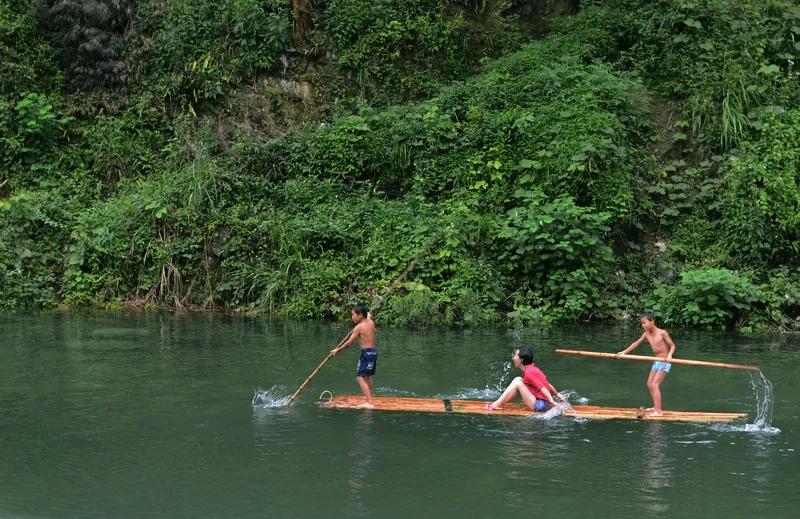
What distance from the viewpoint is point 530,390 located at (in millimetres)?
11133

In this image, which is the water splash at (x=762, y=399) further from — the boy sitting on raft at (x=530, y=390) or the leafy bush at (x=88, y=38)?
the leafy bush at (x=88, y=38)

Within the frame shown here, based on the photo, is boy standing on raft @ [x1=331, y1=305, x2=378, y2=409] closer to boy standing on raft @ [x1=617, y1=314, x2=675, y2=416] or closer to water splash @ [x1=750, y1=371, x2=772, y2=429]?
boy standing on raft @ [x1=617, y1=314, x2=675, y2=416]

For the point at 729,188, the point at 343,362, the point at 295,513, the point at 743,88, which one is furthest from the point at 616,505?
the point at 743,88

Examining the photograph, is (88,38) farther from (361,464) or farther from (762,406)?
(762,406)

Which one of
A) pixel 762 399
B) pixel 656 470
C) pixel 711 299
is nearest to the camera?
pixel 656 470

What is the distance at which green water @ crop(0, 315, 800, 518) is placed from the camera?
7988mm

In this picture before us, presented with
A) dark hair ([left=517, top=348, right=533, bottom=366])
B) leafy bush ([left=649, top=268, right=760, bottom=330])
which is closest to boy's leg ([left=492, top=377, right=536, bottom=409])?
dark hair ([left=517, top=348, right=533, bottom=366])

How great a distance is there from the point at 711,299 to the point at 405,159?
732cm

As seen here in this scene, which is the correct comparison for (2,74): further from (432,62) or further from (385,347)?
Result: (385,347)

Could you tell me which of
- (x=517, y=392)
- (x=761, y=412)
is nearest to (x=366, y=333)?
(x=517, y=392)

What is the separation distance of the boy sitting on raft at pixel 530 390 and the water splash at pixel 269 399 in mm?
2529

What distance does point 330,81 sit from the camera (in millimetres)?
22984

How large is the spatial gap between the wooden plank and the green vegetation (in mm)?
5897

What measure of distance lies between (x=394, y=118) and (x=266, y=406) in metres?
11.0
